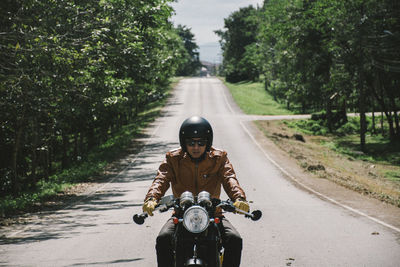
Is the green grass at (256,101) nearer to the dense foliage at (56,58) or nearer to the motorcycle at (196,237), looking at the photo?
the dense foliage at (56,58)

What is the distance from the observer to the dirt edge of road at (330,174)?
14399 millimetres

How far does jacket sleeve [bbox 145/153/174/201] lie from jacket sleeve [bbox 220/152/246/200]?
529 millimetres

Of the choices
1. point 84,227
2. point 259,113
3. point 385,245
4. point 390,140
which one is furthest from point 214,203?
point 259,113

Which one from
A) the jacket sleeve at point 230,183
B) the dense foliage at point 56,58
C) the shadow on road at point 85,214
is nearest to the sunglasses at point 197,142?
the jacket sleeve at point 230,183

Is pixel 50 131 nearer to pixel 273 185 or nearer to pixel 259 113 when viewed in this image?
pixel 273 185

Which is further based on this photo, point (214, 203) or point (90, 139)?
point (90, 139)

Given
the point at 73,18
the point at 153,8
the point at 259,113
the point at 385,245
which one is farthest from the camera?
the point at 259,113

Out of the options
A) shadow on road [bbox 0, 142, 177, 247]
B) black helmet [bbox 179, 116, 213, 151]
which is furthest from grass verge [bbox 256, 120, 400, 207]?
black helmet [bbox 179, 116, 213, 151]

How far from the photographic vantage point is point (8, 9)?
480 inches

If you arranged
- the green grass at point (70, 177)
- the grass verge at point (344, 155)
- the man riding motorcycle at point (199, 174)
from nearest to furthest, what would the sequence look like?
the man riding motorcycle at point (199, 174) < the green grass at point (70, 177) < the grass verge at point (344, 155)

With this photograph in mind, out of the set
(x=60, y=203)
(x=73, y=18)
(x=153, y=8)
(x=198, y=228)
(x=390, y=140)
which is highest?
(x=153, y=8)

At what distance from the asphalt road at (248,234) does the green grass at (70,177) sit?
146 centimetres

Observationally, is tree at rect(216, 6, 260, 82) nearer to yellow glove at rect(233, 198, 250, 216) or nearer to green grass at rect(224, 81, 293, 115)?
green grass at rect(224, 81, 293, 115)

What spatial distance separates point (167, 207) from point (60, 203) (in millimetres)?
12034
